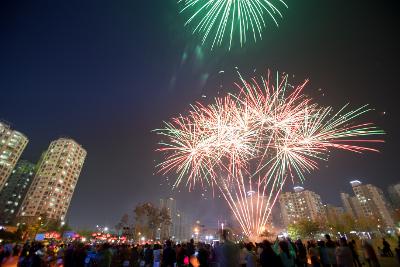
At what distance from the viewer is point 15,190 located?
399ft

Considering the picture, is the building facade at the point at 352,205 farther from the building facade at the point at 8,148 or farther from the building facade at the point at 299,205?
the building facade at the point at 8,148

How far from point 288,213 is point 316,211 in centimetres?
1667

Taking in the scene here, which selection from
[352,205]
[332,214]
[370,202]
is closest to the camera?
[332,214]

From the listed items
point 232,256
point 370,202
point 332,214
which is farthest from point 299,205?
point 232,256

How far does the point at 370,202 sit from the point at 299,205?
41.8 m

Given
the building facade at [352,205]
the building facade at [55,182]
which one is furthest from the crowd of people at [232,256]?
the building facade at [352,205]

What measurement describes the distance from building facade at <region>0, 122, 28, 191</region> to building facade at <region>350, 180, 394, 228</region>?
610 ft

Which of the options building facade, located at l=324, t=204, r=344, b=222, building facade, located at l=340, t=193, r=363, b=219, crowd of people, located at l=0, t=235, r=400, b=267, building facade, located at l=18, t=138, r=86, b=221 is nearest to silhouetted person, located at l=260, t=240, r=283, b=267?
crowd of people, located at l=0, t=235, r=400, b=267

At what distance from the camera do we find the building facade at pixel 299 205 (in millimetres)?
143625

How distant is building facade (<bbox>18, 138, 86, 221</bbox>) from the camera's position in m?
96.1

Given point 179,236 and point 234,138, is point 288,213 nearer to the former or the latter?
point 179,236

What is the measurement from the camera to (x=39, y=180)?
104m

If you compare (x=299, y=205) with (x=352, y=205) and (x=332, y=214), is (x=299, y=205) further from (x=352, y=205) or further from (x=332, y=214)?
(x=352, y=205)

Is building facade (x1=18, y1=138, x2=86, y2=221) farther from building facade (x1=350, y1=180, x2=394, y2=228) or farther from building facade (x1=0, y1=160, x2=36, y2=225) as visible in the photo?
building facade (x1=350, y1=180, x2=394, y2=228)
